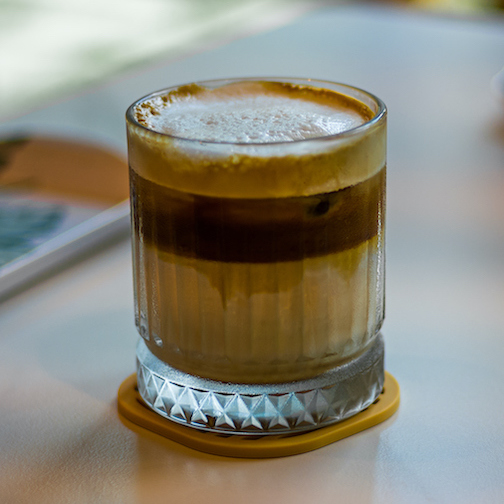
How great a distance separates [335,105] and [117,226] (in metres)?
0.32

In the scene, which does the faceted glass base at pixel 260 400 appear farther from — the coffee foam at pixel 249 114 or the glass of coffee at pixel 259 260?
the coffee foam at pixel 249 114

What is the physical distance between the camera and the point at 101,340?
611 mm

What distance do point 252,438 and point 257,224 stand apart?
5.6 inches

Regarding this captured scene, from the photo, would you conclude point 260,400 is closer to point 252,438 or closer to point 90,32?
point 252,438

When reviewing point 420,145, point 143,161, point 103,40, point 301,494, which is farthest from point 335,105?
Answer: point 103,40

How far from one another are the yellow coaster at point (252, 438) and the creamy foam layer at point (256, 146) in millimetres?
156

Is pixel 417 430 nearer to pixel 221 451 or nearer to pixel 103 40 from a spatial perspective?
pixel 221 451

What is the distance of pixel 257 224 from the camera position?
44cm

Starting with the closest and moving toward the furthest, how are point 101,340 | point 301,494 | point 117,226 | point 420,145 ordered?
point 301,494, point 101,340, point 117,226, point 420,145

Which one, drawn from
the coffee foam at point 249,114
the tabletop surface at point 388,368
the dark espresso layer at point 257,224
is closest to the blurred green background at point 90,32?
the tabletop surface at point 388,368

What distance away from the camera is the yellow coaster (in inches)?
18.6

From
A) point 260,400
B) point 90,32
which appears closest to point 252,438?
point 260,400

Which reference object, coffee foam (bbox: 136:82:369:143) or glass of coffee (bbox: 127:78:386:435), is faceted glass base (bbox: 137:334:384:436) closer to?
glass of coffee (bbox: 127:78:386:435)

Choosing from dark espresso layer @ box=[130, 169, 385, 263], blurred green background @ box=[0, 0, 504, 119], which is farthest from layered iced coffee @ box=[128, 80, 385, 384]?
blurred green background @ box=[0, 0, 504, 119]
